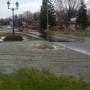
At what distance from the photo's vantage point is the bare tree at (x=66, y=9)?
120875 millimetres

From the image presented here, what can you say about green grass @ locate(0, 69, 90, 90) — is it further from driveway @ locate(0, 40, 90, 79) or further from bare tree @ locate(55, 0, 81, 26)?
bare tree @ locate(55, 0, 81, 26)

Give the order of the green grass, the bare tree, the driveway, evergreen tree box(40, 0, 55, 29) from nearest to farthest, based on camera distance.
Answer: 1. the green grass
2. the driveway
3. evergreen tree box(40, 0, 55, 29)
4. the bare tree

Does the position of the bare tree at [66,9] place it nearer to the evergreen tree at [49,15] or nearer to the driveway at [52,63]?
the evergreen tree at [49,15]

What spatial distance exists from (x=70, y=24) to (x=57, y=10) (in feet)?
24.4

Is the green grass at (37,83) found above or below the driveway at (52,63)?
above

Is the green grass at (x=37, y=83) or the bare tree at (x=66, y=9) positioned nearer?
the green grass at (x=37, y=83)

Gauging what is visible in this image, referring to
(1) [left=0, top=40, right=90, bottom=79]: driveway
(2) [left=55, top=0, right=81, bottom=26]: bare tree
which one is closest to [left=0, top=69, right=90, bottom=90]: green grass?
(1) [left=0, top=40, right=90, bottom=79]: driveway

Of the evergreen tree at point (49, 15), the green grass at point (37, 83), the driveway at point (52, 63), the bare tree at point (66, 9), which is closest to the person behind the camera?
the green grass at point (37, 83)

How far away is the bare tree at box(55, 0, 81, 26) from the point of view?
121 m

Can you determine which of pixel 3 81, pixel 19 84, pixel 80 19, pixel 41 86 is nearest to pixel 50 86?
pixel 41 86

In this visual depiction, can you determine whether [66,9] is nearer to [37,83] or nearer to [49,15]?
[49,15]

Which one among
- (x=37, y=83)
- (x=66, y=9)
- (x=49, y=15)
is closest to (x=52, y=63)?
(x=37, y=83)

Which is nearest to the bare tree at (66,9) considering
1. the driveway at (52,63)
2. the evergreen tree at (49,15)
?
the evergreen tree at (49,15)

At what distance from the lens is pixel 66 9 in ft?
407
